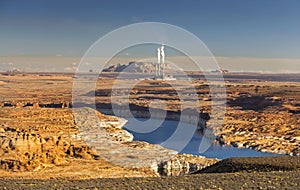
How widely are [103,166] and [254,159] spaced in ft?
37.1

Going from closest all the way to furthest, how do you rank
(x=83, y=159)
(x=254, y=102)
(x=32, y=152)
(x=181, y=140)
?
(x=32, y=152), (x=83, y=159), (x=181, y=140), (x=254, y=102)

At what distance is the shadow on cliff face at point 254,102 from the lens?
96562 mm

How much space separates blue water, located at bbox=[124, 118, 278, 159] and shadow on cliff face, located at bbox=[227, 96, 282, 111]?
20866 mm

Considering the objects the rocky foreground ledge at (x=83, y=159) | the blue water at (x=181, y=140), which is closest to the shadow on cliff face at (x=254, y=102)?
the blue water at (x=181, y=140)

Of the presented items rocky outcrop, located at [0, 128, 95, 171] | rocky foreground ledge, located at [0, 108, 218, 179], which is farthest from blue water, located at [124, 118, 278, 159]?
rocky outcrop, located at [0, 128, 95, 171]

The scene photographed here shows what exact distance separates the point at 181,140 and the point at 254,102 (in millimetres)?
45871

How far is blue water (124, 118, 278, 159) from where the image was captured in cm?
4988

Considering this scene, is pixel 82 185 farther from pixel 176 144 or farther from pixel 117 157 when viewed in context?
pixel 176 144

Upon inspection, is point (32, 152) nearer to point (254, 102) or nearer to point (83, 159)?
point (83, 159)

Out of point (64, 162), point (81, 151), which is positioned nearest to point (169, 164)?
point (81, 151)

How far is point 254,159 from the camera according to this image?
2683cm

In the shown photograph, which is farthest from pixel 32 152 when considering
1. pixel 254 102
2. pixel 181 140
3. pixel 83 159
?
pixel 254 102

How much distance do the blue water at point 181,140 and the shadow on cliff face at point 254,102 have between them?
20.9 m

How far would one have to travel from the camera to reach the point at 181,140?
6362cm
